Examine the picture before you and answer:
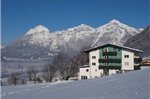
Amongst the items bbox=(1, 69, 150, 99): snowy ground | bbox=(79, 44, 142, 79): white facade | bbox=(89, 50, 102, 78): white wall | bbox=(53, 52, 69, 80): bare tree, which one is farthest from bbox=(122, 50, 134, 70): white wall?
bbox=(1, 69, 150, 99): snowy ground

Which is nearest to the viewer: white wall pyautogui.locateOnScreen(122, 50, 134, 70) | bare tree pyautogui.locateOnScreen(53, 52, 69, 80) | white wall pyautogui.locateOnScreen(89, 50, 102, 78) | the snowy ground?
the snowy ground

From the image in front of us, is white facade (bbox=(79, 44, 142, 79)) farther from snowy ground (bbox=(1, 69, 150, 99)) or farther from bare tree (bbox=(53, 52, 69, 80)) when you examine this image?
snowy ground (bbox=(1, 69, 150, 99))

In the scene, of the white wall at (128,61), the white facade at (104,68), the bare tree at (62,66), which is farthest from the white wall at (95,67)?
the bare tree at (62,66)

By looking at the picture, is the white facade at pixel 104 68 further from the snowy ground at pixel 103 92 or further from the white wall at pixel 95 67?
the snowy ground at pixel 103 92

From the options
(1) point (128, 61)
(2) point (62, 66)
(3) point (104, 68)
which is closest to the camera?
(1) point (128, 61)

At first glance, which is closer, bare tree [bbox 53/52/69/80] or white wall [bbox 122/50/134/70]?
white wall [bbox 122/50/134/70]

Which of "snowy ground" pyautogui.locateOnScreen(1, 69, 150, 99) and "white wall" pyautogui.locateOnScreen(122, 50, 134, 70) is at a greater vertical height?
"white wall" pyautogui.locateOnScreen(122, 50, 134, 70)

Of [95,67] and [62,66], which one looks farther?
[62,66]

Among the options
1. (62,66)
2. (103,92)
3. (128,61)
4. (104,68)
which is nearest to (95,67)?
(104,68)

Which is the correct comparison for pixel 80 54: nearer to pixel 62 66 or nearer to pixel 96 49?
pixel 62 66

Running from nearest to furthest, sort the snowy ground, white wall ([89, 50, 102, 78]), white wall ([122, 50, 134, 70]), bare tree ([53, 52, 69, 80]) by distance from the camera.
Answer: the snowy ground
white wall ([122, 50, 134, 70])
white wall ([89, 50, 102, 78])
bare tree ([53, 52, 69, 80])

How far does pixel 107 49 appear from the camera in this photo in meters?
77.3

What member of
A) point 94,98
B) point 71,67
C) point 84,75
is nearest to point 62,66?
point 71,67

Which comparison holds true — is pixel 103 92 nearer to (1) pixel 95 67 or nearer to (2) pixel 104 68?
(2) pixel 104 68
